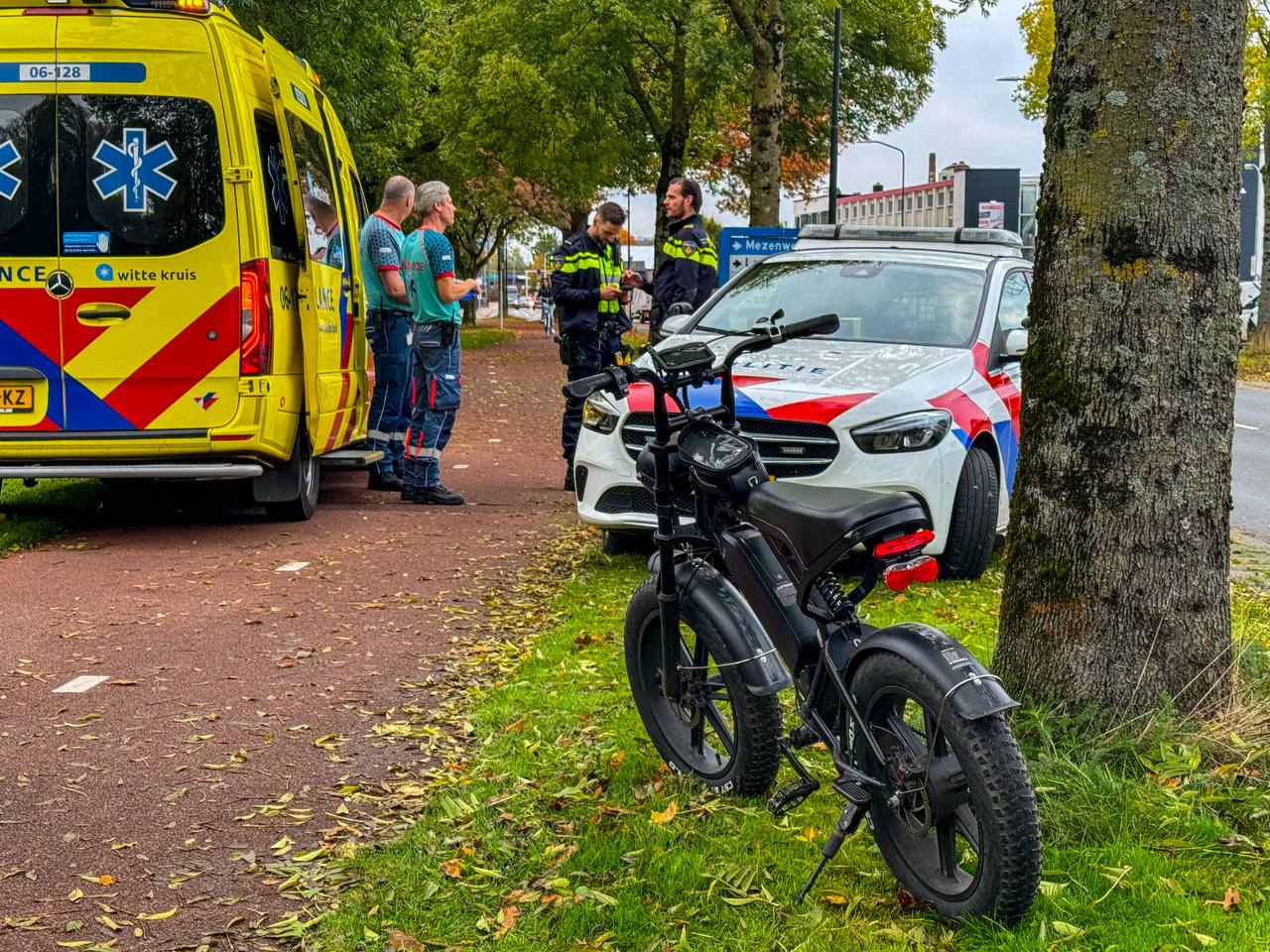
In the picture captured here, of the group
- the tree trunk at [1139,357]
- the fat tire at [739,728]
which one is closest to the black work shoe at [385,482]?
the fat tire at [739,728]

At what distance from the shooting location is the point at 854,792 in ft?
11.6

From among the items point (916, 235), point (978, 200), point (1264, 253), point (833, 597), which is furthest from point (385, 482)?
point (978, 200)

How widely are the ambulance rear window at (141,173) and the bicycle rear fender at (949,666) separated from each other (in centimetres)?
593

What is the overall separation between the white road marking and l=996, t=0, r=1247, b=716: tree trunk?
11.4 feet

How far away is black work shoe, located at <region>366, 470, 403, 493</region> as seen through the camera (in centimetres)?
1126

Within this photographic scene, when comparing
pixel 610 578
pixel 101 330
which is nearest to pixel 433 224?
pixel 101 330

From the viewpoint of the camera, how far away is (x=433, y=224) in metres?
10.3

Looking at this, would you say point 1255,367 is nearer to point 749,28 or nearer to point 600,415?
point 749,28

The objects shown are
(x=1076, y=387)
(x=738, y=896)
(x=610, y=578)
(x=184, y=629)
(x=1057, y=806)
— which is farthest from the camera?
(x=610, y=578)

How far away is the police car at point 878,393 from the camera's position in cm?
711

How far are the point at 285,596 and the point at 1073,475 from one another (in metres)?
4.19

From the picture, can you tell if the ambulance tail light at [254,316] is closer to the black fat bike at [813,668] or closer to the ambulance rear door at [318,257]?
the ambulance rear door at [318,257]

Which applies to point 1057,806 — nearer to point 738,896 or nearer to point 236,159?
point 738,896

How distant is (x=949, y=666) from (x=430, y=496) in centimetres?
746
